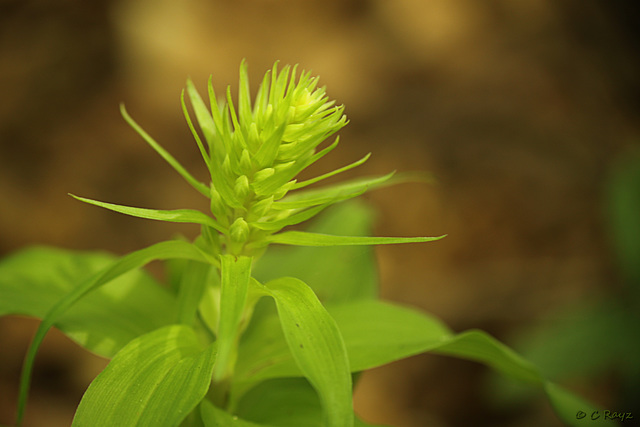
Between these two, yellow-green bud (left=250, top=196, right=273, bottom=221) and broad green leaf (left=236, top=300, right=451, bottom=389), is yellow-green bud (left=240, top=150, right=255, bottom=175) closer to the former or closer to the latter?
yellow-green bud (left=250, top=196, right=273, bottom=221)

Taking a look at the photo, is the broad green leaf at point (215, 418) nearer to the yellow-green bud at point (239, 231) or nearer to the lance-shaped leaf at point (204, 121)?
the yellow-green bud at point (239, 231)

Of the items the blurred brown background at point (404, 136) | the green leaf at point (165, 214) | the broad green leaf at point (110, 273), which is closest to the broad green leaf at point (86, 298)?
the broad green leaf at point (110, 273)

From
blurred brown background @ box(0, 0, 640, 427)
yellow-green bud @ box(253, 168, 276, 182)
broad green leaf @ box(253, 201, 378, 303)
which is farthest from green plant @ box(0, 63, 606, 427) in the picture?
blurred brown background @ box(0, 0, 640, 427)

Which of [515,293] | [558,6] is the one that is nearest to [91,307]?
[515,293]

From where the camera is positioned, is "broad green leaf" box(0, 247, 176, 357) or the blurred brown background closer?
"broad green leaf" box(0, 247, 176, 357)

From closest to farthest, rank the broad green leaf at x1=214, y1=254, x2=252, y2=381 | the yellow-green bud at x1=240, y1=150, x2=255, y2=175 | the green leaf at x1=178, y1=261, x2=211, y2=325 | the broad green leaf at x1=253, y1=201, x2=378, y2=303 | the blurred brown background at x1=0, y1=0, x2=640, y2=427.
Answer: the broad green leaf at x1=214, y1=254, x2=252, y2=381 → the yellow-green bud at x1=240, y1=150, x2=255, y2=175 → the green leaf at x1=178, y1=261, x2=211, y2=325 → the broad green leaf at x1=253, y1=201, x2=378, y2=303 → the blurred brown background at x1=0, y1=0, x2=640, y2=427

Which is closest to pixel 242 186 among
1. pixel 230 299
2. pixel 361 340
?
pixel 230 299

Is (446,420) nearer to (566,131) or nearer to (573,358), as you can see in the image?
(573,358)
